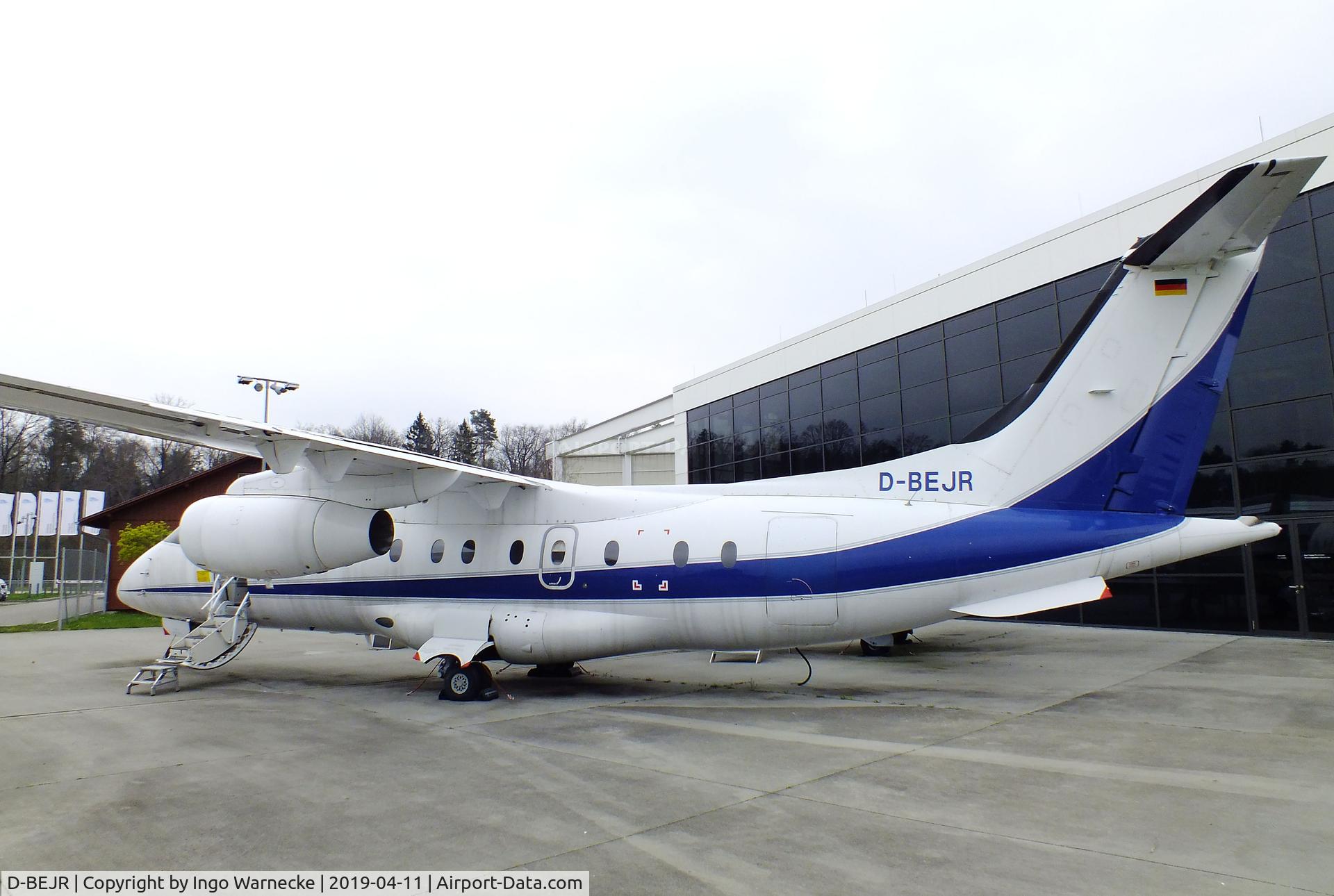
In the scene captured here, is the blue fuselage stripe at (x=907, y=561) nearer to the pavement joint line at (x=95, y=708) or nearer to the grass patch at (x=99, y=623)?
the pavement joint line at (x=95, y=708)

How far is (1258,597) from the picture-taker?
594 inches

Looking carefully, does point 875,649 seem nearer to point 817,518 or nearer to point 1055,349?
point 817,518

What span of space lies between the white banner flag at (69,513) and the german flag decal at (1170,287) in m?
44.9

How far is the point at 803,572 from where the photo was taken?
9328 mm

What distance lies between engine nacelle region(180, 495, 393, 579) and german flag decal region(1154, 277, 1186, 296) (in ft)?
32.8

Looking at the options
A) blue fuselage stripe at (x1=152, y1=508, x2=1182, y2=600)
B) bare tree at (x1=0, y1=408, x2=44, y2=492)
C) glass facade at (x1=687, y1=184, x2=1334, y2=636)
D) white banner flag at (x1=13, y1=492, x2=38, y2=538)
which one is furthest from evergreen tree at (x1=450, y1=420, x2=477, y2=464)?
blue fuselage stripe at (x1=152, y1=508, x2=1182, y2=600)

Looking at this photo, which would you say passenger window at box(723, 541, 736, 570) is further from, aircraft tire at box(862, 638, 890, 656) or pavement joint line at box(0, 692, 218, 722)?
pavement joint line at box(0, 692, 218, 722)

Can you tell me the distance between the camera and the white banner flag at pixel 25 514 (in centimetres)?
4066

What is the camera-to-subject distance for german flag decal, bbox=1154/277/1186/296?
27.9 ft

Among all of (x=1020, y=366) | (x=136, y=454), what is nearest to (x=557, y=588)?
(x=1020, y=366)

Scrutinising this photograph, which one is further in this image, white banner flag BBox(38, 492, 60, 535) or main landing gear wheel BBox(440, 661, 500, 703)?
white banner flag BBox(38, 492, 60, 535)

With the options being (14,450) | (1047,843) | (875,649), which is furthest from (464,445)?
(1047,843)

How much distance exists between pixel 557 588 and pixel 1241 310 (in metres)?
9.23

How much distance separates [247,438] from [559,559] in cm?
441
